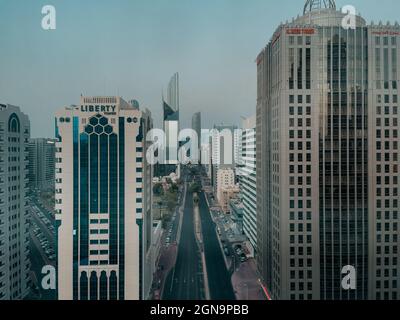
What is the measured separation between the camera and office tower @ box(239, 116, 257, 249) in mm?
5881

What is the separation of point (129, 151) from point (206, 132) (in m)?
1.54

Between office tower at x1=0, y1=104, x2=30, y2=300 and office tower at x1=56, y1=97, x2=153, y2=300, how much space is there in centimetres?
66

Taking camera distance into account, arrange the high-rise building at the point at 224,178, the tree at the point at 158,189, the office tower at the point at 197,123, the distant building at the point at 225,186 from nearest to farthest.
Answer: the office tower at the point at 197,123 → the tree at the point at 158,189 → the high-rise building at the point at 224,178 → the distant building at the point at 225,186

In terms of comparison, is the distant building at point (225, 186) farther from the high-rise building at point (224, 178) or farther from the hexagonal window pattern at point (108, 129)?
the hexagonal window pattern at point (108, 129)

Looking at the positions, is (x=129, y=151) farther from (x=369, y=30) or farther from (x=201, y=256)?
(x=369, y=30)

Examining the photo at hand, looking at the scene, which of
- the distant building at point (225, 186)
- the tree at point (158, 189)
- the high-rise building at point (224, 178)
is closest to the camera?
the tree at point (158, 189)

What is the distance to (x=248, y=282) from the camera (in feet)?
16.2

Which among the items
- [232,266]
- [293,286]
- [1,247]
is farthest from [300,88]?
[1,247]

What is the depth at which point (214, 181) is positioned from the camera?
5465 mm

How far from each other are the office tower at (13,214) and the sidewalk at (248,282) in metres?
3.08

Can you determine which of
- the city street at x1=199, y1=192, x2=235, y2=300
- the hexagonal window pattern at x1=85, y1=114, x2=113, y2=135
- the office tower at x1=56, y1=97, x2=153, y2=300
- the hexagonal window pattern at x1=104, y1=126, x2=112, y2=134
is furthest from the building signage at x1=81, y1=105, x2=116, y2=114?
the city street at x1=199, y1=192, x2=235, y2=300

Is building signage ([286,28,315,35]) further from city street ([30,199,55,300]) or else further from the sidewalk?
city street ([30,199,55,300])

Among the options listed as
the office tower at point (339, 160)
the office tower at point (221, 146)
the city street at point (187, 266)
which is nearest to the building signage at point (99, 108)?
the office tower at point (221, 146)

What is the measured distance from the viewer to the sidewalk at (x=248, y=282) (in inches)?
163
